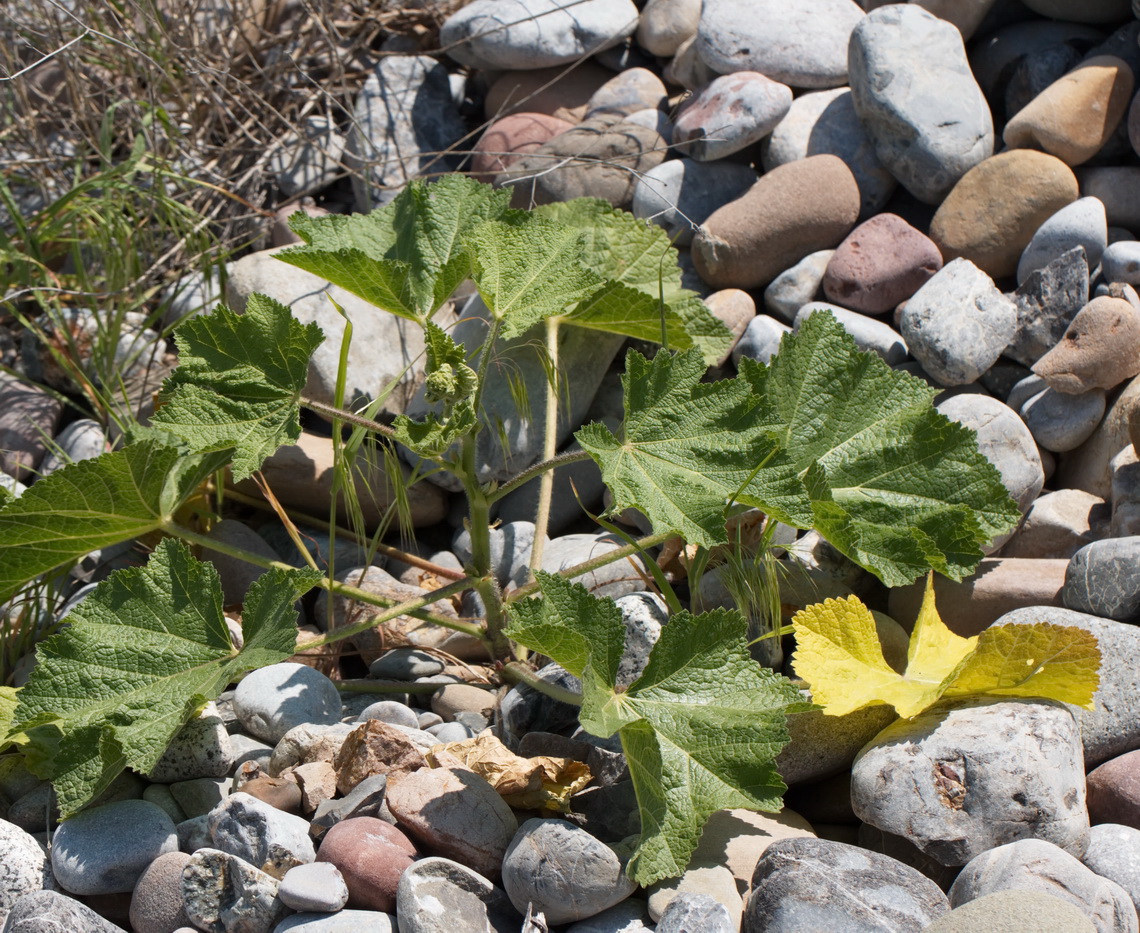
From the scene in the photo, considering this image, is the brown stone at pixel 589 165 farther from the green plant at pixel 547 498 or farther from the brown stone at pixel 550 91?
the green plant at pixel 547 498

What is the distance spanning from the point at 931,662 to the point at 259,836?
141 centimetres

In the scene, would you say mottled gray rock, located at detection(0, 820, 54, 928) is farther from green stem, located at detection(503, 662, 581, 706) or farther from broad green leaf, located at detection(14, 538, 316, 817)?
green stem, located at detection(503, 662, 581, 706)

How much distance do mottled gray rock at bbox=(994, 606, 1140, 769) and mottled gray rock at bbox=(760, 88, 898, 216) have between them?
1.61m

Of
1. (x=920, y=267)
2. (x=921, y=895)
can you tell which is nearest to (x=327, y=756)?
(x=921, y=895)

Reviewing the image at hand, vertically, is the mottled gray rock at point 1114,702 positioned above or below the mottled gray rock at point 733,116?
below

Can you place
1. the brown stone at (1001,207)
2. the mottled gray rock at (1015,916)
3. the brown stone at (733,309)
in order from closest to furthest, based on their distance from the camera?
the mottled gray rock at (1015,916) < the brown stone at (1001,207) < the brown stone at (733,309)

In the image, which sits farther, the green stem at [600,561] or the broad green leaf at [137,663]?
the green stem at [600,561]

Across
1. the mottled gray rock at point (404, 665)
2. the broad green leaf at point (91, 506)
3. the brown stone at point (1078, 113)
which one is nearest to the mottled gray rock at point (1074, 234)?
the brown stone at point (1078, 113)

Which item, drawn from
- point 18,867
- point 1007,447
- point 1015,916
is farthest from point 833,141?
point 18,867

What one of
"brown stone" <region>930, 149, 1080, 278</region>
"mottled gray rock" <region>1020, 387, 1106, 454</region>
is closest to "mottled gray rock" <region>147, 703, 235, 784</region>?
"mottled gray rock" <region>1020, 387, 1106, 454</region>

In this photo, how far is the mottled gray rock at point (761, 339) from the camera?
3.09 m

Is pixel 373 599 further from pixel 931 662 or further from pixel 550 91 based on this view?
pixel 550 91

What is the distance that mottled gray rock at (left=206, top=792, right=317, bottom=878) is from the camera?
207cm

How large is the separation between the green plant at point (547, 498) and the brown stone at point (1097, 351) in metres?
0.52
